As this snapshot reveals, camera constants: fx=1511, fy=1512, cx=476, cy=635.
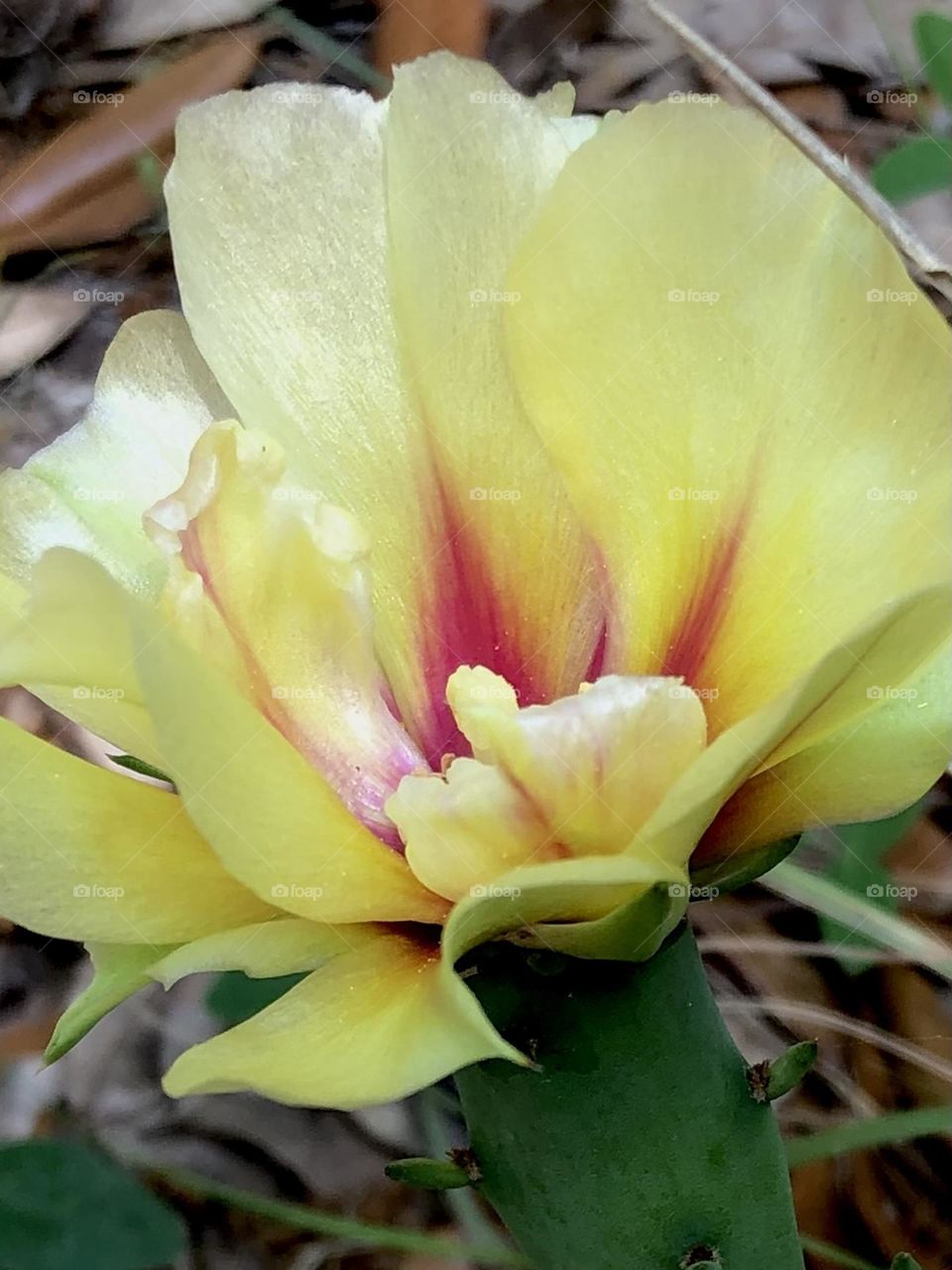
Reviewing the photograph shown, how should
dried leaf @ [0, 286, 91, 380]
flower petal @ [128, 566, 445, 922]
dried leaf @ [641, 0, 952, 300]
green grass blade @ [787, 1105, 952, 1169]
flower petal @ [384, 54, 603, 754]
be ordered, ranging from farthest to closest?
dried leaf @ [0, 286, 91, 380] < green grass blade @ [787, 1105, 952, 1169] < dried leaf @ [641, 0, 952, 300] < flower petal @ [384, 54, 603, 754] < flower petal @ [128, 566, 445, 922]

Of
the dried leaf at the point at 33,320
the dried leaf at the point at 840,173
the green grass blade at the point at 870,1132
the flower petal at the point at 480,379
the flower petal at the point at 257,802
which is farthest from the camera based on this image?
the dried leaf at the point at 33,320

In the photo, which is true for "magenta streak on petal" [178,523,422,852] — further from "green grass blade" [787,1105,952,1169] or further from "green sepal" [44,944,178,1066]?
"green grass blade" [787,1105,952,1169]

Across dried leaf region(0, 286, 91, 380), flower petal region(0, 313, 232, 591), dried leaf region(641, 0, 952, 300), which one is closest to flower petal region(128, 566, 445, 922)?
flower petal region(0, 313, 232, 591)

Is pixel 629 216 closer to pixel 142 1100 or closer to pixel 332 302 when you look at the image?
pixel 332 302

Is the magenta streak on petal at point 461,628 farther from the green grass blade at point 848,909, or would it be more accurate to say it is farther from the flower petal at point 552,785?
the green grass blade at point 848,909

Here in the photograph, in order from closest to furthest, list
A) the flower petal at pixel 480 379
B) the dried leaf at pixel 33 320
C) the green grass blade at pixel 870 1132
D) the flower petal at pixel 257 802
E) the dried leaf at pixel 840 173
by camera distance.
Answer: the flower petal at pixel 257 802
the flower petal at pixel 480 379
the dried leaf at pixel 840 173
the green grass blade at pixel 870 1132
the dried leaf at pixel 33 320

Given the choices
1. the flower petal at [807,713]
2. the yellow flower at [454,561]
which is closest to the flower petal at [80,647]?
the yellow flower at [454,561]

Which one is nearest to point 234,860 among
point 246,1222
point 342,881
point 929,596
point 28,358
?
point 342,881
